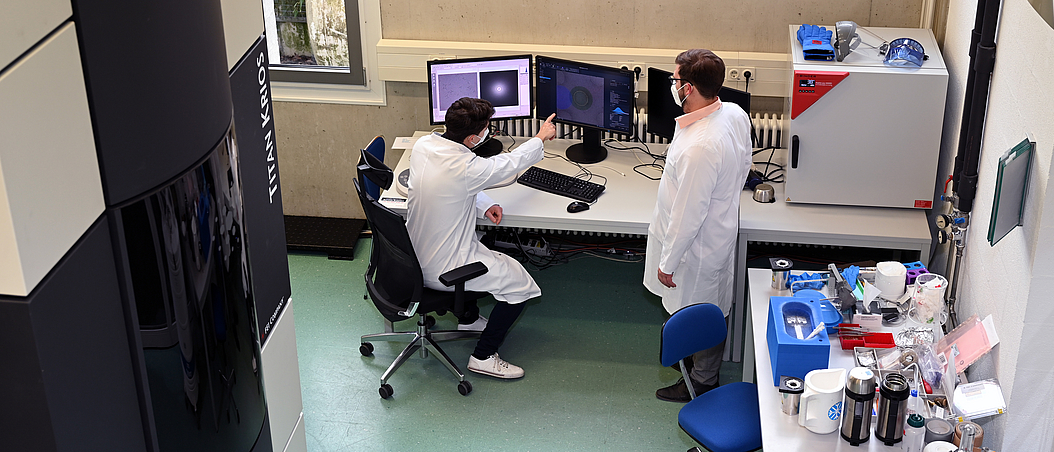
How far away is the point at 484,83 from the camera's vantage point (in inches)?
160

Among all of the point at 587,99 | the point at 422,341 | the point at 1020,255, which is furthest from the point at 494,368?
the point at 1020,255

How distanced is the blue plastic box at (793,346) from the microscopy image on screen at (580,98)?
5.14 feet

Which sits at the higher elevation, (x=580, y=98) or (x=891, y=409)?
(x=580, y=98)

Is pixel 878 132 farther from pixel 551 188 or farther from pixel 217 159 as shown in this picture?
pixel 217 159

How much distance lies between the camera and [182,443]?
1.29m

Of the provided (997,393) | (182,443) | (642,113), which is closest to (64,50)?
(182,443)

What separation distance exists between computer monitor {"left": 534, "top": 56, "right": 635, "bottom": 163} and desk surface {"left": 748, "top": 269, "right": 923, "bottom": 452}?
1362 mm

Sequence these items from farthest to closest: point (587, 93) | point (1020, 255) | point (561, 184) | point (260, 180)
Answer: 1. point (587, 93)
2. point (561, 184)
3. point (1020, 255)
4. point (260, 180)

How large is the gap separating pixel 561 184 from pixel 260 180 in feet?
6.30

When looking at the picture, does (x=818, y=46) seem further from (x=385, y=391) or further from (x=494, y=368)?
(x=385, y=391)

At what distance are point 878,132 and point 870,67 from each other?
25cm

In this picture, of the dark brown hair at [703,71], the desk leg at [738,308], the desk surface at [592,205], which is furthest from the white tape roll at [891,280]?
the desk surface at [592,205]

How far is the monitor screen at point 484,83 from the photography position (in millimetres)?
4016

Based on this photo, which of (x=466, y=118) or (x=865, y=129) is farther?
(x=865, y=129)
